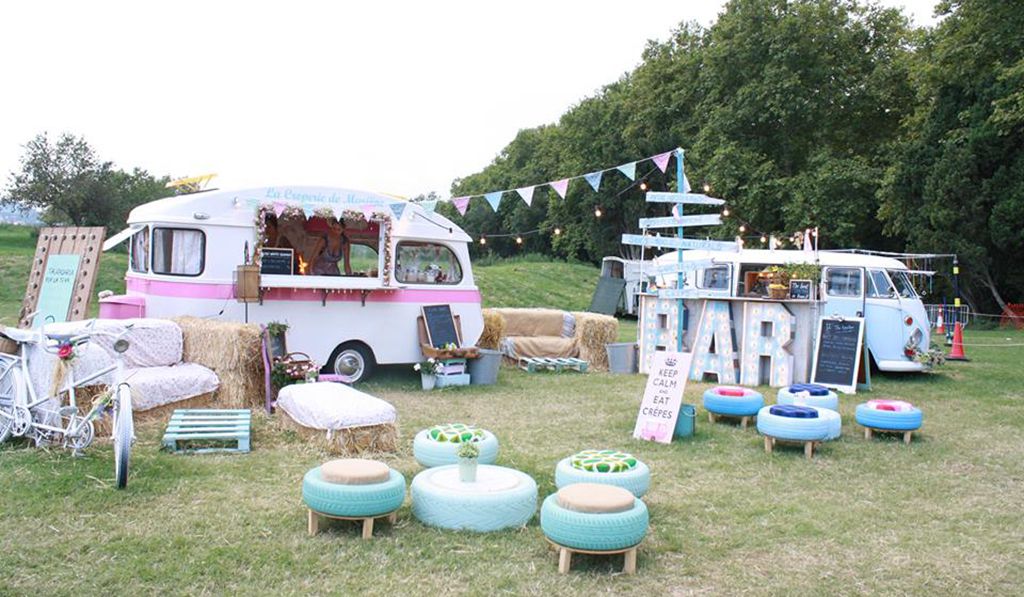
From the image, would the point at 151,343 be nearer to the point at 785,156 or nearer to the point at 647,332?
the point at 647,332

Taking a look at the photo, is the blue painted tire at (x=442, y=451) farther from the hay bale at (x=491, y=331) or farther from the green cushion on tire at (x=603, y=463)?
the hay bale at (x=491, y=331)

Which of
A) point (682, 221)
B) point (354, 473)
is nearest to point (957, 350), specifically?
point (682, 221)

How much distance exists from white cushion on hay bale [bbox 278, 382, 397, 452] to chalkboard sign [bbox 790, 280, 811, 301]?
6954 millimetres

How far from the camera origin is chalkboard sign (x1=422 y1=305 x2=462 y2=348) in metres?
10.8

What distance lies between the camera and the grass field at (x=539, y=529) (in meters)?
4.06

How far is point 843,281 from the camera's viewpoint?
12.3m

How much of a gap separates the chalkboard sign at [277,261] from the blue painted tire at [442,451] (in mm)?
5201

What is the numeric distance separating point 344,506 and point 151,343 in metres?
4.64

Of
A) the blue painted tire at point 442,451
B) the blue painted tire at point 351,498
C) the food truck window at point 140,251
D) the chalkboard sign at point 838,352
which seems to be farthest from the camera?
the chalkboard sign at point 838,352

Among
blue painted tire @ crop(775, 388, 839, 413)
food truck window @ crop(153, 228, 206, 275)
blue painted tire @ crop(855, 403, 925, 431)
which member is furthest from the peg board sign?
blue painted tire @ crop(855, 403, 925, 431)

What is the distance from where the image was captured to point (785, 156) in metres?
27.9

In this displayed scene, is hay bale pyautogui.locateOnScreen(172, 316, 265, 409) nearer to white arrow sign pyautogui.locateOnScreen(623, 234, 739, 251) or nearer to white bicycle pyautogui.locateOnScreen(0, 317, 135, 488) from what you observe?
white bicycle pyautogui.locateOnScreen(0, 317, 135, 488)

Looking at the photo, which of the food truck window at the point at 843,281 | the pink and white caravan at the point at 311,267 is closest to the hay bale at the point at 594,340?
the pink and white caravan at the point at 311,267

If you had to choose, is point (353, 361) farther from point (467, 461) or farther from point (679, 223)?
point (467, 461)
